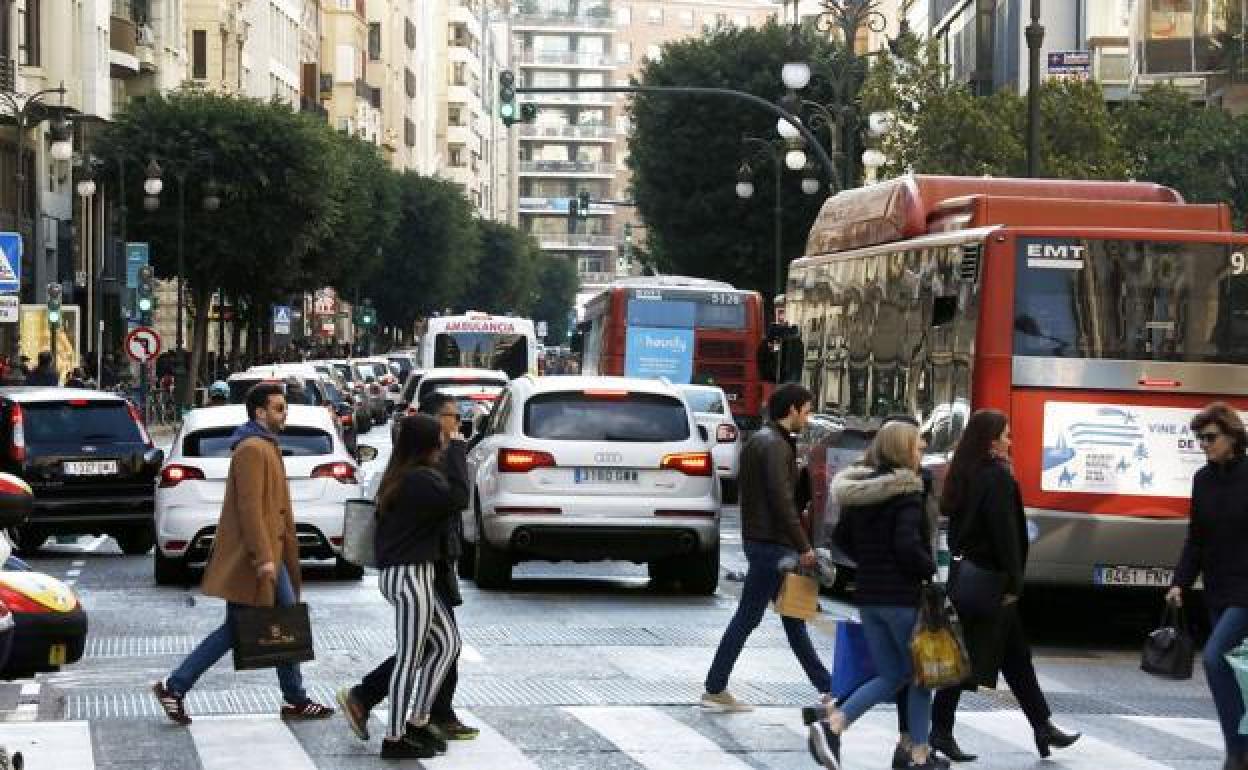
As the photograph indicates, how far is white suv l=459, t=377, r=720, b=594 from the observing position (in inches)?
872

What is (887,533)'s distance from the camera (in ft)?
39.8

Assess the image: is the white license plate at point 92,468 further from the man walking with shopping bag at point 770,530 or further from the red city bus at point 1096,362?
the man walking with shopping bag at point 770,530

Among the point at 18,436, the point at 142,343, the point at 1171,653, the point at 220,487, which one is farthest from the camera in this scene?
the point at 142,343

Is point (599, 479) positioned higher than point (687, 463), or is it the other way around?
point (687, 463)

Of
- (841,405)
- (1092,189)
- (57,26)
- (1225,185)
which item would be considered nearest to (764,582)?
(1092,189)

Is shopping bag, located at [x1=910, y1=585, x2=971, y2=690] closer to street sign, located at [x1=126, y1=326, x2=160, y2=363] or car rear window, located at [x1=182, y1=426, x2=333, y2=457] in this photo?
car rear window, located at [x1=182, y1=426, x2=333, y2=457]

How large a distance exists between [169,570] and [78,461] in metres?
4.38

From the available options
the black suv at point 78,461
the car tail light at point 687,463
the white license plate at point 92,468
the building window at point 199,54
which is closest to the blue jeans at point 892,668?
the car tail light at point 687,463

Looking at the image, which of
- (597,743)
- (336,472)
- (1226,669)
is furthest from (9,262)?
(1226,669)

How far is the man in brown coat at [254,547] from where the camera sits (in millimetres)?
13703

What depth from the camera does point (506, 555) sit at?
22.8 meters

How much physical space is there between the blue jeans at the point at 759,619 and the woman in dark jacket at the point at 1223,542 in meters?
2.56

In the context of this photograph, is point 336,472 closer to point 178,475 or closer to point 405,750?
point 178,475

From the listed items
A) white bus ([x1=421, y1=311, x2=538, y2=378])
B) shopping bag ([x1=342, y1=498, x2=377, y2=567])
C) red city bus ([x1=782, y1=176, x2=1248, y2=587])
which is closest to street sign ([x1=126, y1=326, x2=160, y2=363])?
white bus ([x1=421, y1=311, x2=538, y2=378])
